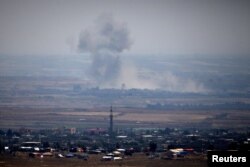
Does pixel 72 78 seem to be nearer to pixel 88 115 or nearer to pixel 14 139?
pixel 88 115

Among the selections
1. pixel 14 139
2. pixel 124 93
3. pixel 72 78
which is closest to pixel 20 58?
pixel 72 78

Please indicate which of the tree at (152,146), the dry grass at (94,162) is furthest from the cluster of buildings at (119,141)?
the dry grass at (94,162)

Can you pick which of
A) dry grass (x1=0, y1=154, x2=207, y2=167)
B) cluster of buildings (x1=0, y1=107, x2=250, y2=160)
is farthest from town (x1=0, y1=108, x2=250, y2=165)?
dry grass (x1=0, y1=154, x2=207, y2=167)

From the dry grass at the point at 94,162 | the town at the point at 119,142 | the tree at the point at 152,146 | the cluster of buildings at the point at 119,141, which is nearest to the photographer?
the dry grass at the point at 94,162

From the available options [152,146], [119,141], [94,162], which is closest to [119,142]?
[119,141]

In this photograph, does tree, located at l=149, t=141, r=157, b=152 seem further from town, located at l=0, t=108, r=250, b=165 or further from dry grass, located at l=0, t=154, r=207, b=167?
dry grass, located at l=0, t=154, r=207, b=167

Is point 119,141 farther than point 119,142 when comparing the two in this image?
Yes

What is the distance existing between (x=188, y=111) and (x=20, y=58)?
944 inches

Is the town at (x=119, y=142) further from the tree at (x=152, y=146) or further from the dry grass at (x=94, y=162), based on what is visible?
the dry grass at (x=94, y=162)

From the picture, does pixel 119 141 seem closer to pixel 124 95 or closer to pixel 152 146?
pixel 152 146

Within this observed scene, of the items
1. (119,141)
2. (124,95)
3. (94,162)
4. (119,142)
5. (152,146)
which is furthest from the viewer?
(124,95)

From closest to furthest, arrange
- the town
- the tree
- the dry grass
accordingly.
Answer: the dry grass < the town < the tree

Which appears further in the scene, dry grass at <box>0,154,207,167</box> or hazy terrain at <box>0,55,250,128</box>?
hazy terrain at <box>0,55,250,128</box>

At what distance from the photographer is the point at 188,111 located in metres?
42.7
